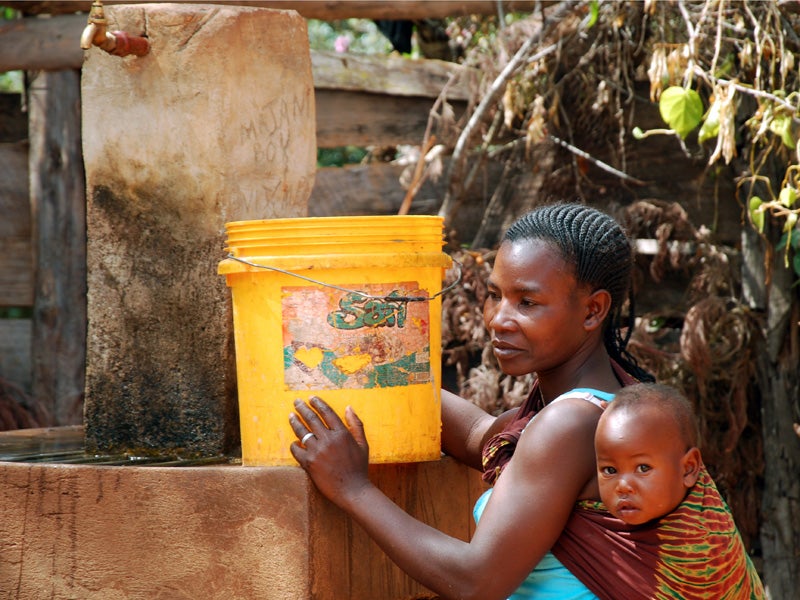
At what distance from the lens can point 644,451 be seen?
2.12 meters

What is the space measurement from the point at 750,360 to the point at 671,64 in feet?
4.30

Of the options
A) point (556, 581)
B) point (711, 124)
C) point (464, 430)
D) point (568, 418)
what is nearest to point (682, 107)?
point (711, 124)

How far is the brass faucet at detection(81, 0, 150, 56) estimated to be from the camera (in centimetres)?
283

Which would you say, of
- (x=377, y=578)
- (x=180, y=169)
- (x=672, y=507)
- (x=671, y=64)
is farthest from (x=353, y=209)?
(x=672, y=507)

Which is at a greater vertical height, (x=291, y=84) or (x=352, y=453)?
(x=291, y=84)

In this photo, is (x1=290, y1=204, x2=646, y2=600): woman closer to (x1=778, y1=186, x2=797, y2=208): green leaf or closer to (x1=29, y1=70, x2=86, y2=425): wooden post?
(x1=778, y1=186, x2=797, y2=208): green leaf

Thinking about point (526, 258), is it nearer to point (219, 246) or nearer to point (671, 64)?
point (219, 246)

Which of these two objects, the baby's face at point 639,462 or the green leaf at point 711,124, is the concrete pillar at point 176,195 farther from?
the green leaf at point 711,124

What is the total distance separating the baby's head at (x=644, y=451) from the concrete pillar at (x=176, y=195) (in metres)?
1.25

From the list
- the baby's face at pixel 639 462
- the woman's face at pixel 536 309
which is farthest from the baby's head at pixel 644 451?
the woman's face at pixel 536 309

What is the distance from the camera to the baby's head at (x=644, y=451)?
212 cm

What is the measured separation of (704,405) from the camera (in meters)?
4.56

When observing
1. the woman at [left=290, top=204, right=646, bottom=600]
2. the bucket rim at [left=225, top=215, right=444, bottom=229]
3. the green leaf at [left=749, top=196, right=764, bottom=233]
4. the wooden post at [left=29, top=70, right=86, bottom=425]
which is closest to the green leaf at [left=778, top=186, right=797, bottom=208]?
the green leaf at [left=749, top=196, right=764, bottom=233]

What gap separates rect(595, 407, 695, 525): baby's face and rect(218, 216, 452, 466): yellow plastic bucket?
1.84 ft
